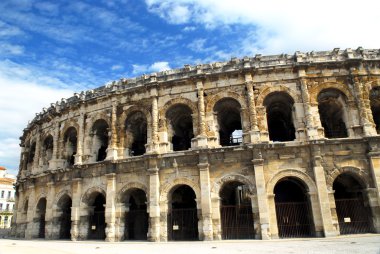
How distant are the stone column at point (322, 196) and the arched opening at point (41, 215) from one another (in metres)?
15.2

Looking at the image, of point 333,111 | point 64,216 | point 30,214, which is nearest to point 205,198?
point 333,111

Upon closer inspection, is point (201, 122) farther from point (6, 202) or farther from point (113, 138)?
point (6, 202)

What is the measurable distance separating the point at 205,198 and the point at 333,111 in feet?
26.3

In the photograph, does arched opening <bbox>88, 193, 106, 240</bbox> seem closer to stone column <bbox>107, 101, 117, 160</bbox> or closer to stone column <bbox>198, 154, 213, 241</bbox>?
stone column <bbox>107, 101, 117, 160</bbox>

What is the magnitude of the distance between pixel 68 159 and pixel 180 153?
800 cm

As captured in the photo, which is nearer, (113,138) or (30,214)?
(113,138)

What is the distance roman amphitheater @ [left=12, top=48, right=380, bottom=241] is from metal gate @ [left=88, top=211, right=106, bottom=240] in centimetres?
6

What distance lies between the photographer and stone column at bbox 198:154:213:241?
12.7m

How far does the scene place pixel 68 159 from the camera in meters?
18.1

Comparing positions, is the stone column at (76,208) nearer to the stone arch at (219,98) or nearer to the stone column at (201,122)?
the stone column at (201,122)

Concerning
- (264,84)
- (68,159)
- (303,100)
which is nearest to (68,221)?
(68,159)

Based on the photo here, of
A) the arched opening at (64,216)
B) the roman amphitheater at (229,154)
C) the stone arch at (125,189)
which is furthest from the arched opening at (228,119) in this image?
the arched opening at (64,216)

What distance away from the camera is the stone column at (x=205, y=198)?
12.7 metres

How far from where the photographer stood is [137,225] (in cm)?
1614
